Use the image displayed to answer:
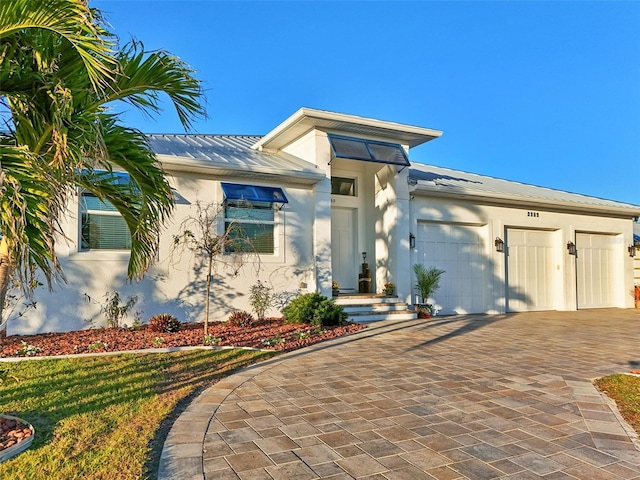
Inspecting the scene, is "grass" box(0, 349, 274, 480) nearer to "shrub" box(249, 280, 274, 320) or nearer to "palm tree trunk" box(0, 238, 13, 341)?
"palm tree trunk" box(0, 238, 13, 341)

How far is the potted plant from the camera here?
12.2 meters

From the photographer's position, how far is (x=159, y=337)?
26.4 ft

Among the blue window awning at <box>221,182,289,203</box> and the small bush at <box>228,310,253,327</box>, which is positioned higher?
the blue window awning at <box>221,182,289,203</box>

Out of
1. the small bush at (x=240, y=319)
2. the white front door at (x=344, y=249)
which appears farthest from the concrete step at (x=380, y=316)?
the small bush at (x=240, y=319)

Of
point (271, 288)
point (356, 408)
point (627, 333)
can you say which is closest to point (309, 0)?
point (271, 288)

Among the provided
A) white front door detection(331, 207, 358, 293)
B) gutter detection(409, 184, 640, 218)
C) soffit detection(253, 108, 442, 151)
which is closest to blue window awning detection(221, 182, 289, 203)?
soffit detection(253, 108, 442, 151)

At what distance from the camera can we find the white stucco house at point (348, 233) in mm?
9688

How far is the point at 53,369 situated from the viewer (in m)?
5.89

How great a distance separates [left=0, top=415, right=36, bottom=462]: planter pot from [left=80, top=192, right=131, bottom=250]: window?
615 centimetres

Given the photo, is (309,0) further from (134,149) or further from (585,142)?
(585,142)

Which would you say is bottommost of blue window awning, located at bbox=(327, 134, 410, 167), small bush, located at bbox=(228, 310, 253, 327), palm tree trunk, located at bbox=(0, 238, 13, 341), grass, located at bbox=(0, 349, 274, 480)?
grass, located at bbox=(0, 349, 274, 480)

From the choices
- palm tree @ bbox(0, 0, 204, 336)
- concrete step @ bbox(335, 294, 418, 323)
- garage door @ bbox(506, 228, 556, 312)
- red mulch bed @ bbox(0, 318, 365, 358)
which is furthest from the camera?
garage door @ bbox(506, 228, 556, 312)

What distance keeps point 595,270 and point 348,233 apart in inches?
369

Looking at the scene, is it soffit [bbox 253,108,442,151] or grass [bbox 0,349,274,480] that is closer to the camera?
grass [bbox 0,349,274,480]
